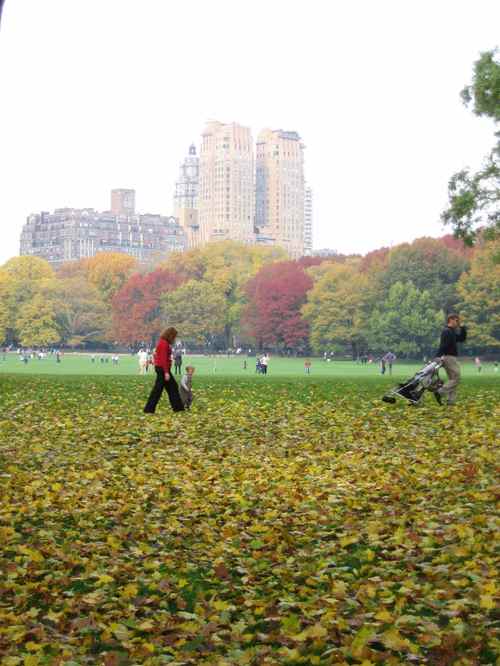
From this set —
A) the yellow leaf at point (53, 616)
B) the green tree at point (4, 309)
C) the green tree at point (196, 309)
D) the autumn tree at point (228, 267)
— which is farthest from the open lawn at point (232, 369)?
the green tree at point (4, 309)

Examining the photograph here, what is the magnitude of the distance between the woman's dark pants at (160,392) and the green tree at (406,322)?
7886 cm

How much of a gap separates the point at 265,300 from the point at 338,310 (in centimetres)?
1408

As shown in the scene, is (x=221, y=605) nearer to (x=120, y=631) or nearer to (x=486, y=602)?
(x=120, y=631)

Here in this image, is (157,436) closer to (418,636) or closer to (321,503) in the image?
(321,503)

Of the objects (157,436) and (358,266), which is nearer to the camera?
(157,436)

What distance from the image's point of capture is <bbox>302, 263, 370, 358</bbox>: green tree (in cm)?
11106

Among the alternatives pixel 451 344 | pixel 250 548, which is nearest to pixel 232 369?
pixel 451 344

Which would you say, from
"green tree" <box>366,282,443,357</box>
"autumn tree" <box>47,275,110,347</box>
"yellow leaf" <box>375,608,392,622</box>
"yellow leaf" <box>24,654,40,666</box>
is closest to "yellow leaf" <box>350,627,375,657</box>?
"yellow leaf" <box>375,608,392,622</box>

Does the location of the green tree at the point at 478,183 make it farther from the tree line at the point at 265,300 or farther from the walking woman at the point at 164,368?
the tree line at the point at 265,300

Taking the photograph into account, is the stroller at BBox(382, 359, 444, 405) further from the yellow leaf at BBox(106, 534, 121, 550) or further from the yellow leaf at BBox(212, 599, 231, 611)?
the yellow leaf at BBox(212, 599, 231, 611)

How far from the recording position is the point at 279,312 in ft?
404

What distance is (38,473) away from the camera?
12.6 meters

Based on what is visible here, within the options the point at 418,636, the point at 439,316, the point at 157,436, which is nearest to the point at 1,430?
the point at 157,436

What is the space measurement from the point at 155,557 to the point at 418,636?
109 inches
